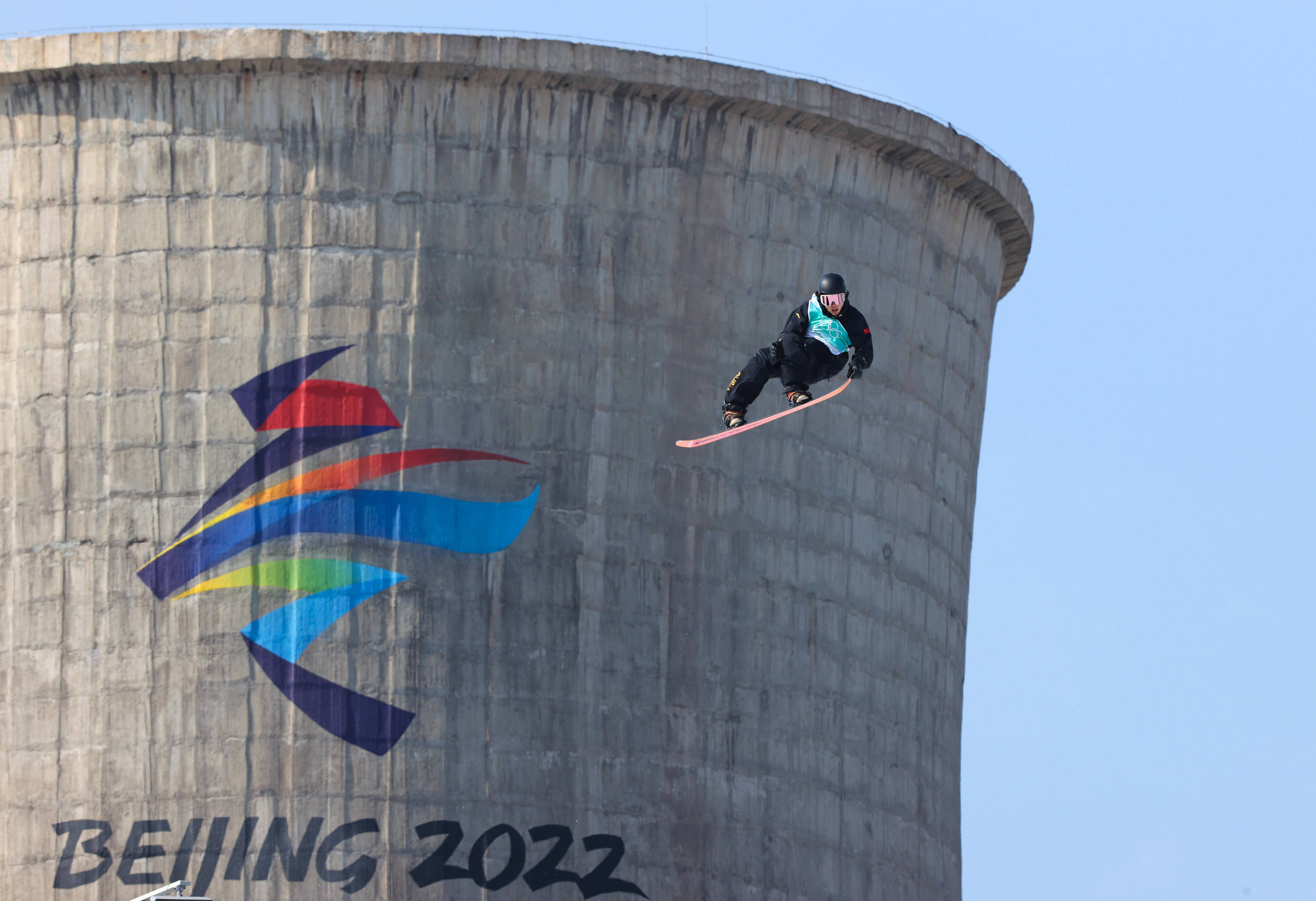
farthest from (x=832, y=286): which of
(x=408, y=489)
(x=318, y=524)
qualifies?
(x=318, y=524)

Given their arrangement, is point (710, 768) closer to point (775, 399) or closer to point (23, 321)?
point (775, 399)

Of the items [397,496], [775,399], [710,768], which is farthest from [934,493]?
[397,496]

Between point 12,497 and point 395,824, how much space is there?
27.3 ft

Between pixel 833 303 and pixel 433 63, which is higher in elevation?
pixel 433 63

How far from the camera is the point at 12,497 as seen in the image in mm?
36500

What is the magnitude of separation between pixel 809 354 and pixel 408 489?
944cm

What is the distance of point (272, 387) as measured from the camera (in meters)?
36.1

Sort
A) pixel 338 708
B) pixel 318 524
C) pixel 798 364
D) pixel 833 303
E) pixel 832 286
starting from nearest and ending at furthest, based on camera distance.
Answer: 1. pixel 832 286
2. pixel 833 303
3. pixel 798 364
4. pixel 338 708
5. pixel 318 524

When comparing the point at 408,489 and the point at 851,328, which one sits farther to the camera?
the point at 408,489

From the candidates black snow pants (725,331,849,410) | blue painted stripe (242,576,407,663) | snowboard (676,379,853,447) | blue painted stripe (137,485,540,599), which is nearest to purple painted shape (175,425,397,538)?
blue painted stripe (137,485,540,599)

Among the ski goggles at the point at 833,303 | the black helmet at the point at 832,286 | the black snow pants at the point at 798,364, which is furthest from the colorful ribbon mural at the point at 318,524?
the black helmet at the point at 832,286

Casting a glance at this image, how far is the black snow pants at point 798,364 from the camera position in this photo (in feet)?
94.4

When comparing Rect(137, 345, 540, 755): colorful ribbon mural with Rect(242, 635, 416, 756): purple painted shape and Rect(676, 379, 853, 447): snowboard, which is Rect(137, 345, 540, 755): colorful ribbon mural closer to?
Rect(242, 635, 416, 756): purple painted shape

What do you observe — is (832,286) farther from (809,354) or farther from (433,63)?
(433,63)
